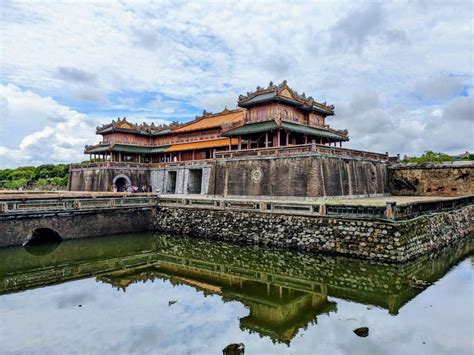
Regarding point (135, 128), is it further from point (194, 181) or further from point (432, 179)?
point (432, 179)

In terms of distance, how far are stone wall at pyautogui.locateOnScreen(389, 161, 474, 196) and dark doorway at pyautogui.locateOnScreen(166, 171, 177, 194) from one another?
21.1 m

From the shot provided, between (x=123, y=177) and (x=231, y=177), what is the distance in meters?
15.2

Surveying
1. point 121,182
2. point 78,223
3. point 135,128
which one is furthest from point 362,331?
point 135,128

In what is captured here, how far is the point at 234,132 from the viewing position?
30.8 meters

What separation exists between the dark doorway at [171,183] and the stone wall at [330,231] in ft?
42.1

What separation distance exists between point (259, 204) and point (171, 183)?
19.6 meters

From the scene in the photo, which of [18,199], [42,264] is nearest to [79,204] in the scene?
[18,199]

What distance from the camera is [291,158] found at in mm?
24312

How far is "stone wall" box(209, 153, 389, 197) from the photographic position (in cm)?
2312

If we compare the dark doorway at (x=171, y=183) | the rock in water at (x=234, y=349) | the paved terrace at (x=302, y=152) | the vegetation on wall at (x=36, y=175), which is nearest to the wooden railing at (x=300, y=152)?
the paved terrace at (x=302, y=152)

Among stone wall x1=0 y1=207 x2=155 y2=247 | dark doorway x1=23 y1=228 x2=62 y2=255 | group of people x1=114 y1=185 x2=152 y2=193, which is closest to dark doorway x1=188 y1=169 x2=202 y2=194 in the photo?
group of people x1=114 y1=185 x2=152 y2=193

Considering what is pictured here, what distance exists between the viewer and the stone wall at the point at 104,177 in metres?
37.3

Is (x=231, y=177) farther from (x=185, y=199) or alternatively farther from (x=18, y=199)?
(x=18, y=199)

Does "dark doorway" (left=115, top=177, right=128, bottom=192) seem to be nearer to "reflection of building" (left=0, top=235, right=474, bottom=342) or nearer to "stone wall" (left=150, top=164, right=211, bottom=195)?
"stone wall" (left=150, top=164, right=211, bottom=195)
